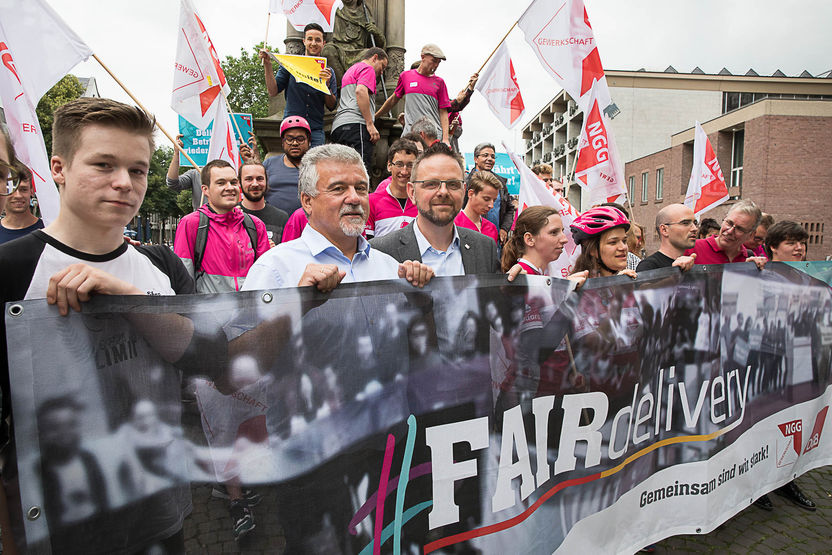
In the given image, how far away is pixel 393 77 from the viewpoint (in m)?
8.98

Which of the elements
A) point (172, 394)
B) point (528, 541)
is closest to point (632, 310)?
point (528, 541)

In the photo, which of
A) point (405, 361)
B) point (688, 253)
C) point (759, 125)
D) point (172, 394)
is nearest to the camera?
point (172, 394)

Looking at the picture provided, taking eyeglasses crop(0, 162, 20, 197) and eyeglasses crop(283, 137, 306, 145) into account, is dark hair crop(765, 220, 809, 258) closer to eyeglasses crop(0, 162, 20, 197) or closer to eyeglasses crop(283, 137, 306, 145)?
eyeglasses crop(283, 137, 306, 145)

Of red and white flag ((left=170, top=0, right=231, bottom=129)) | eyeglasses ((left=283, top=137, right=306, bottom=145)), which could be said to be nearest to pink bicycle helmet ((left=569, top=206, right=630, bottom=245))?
Result: eyeglasses ((left=283, top=137, right=306, bottom=145))

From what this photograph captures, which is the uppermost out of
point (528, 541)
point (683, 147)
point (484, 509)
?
point (683, 147)

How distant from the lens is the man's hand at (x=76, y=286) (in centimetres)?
139

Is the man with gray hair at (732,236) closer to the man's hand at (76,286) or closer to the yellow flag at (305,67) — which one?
the man's hand at (76,286)

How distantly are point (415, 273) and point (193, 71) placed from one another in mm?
4431

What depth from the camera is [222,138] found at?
5.28 metres

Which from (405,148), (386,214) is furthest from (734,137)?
(386,214)

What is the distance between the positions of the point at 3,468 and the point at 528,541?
1.84 m

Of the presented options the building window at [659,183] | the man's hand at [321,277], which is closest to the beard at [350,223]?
the man's hand at [321,277]

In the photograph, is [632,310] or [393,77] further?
[393,77]

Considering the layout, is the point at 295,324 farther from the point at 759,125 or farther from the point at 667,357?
the point at 759,125
